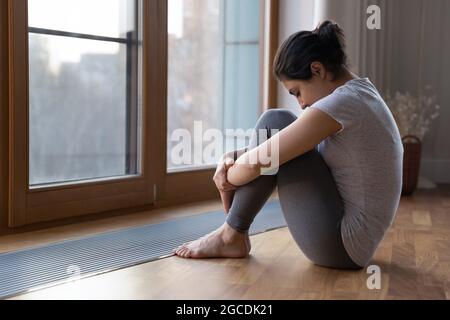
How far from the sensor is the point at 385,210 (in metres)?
1.66

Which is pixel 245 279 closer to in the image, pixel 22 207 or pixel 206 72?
pixel 22 207

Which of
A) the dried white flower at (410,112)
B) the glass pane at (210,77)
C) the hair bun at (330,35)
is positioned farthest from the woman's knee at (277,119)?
the dried white flower at (410,112)

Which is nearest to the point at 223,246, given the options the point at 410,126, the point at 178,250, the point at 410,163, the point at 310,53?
the point at 178,250

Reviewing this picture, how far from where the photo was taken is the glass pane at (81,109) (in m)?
2.34

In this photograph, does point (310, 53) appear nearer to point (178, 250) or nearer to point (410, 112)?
point (178, 250)

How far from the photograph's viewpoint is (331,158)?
166cm

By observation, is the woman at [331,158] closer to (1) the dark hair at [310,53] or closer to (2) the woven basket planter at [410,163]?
(1) the dark hair at [310,53]

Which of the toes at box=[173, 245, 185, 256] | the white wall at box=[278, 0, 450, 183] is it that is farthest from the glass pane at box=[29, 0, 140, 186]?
the white wall at box=[278, 0, 450, 183]

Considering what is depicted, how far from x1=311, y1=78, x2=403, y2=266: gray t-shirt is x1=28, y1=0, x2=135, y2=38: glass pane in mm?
1217

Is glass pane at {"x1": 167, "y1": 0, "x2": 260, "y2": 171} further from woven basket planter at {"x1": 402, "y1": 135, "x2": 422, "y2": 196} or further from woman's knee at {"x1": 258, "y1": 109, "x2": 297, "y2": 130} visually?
woman's knee at {"x1": 258, "y1": 109, "x2": 297, "y2": 130}

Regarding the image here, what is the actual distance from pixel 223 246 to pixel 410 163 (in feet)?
6.43

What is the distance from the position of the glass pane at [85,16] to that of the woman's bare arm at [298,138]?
3.64 ft
